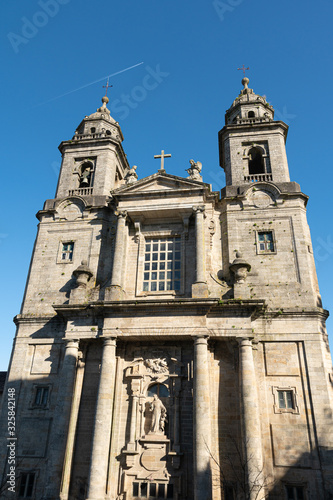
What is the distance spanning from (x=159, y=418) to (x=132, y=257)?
8111 millimetres

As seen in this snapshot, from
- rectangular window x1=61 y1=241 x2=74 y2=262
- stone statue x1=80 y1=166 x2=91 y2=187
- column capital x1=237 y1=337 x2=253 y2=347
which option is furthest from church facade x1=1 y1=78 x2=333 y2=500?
stone statue x1=80 y1=166 x2=91 y2=187

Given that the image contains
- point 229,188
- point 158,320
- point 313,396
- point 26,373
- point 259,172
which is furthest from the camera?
point 259,172

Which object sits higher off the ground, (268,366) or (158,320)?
(158,320)

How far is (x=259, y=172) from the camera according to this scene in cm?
2531

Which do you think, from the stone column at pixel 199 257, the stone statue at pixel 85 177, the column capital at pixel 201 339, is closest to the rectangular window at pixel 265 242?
the stone column at pixel 199 257

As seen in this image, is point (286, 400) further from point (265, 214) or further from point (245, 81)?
point (245, 81)

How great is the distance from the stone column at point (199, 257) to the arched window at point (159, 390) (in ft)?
14.3

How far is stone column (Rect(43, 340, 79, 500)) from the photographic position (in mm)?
15977

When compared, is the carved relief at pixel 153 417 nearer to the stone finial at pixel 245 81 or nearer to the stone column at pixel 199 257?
the stone column at pixel 199 257

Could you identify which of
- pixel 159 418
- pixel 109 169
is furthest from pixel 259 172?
pixel 159 418

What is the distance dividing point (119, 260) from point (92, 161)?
28.9ft

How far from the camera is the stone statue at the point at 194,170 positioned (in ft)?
73.4

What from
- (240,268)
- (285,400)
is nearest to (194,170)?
(240,268)

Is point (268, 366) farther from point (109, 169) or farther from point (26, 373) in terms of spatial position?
point (109, 169)
